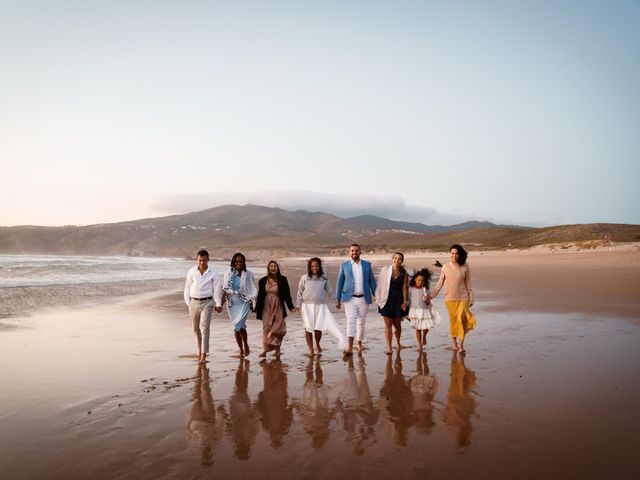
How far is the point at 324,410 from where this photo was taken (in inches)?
204

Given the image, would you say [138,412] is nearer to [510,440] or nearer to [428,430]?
[428,430]

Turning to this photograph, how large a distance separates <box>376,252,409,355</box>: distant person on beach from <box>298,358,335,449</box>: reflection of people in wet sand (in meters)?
2.44

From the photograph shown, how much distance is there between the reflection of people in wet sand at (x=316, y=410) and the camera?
175 inches

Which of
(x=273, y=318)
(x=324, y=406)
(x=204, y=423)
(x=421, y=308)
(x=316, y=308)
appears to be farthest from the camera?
(x=421, y=308)

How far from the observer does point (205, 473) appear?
3668 millimetres

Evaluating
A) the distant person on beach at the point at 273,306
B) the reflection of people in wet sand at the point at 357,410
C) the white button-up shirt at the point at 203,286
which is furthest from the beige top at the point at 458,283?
the white button-up shirt at the point at 203,286

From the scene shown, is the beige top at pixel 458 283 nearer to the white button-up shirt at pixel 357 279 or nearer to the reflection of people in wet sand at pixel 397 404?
the white button-up shirt at pixel 357 279

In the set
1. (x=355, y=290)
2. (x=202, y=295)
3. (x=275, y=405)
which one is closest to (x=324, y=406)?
(x=275, y=405)

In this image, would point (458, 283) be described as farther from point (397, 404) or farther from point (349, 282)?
point (397, 404)

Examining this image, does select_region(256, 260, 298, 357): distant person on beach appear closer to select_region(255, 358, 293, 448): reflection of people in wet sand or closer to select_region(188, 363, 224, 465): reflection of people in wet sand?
select_region(255, 358, 293, 448): reflection of people in wet sand

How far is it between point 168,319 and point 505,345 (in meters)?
8.97

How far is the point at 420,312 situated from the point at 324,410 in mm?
4260

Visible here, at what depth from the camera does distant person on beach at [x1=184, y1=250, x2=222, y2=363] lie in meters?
8.25

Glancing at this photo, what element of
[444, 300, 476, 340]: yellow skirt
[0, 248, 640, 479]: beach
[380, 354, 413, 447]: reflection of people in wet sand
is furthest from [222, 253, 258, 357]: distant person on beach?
[444, 300, 476, 340]: yellow skirt
